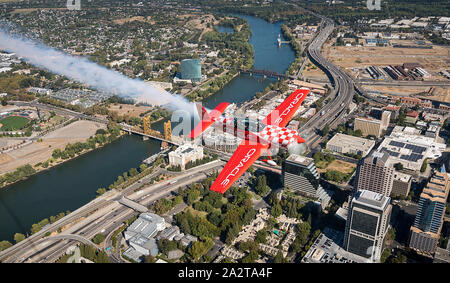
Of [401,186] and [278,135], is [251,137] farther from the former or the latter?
[401,186]

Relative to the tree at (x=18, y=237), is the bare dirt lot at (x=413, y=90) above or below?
above

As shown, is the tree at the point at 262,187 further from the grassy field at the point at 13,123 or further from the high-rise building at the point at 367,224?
the grassy field at the point at 13,123

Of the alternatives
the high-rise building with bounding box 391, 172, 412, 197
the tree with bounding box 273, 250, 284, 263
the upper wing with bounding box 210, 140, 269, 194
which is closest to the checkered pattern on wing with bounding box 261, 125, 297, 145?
the upper wing with bounding box 210, 140, 269, 194

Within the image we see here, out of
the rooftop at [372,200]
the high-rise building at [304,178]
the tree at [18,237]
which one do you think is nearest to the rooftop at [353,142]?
the high-rise building at [304,178]

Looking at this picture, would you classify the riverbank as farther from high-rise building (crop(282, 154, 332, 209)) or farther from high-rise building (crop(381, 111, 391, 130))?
high-rise building (crop(381, 111, 391, 130))

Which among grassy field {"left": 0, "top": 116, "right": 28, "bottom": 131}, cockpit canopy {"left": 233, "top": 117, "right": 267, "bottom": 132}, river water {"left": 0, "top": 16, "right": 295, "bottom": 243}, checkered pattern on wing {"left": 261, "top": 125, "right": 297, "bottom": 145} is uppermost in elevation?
checkered pattern on wing {"left": 261, "top": 125, "right": 297, "bottom": 145}

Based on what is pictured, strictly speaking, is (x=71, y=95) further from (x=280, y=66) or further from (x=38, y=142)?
(x=280, y=66)
